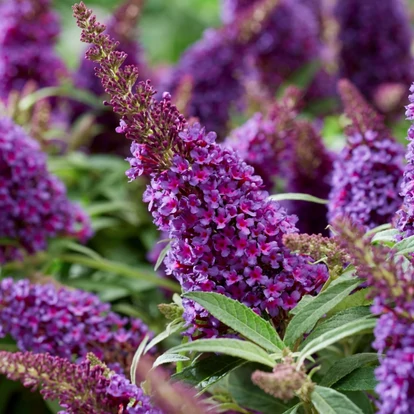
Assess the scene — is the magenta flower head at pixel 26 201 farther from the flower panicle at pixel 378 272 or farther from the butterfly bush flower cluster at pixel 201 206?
the flower panicle at pixel 378 272

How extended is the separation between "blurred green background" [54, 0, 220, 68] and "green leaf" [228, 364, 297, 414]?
2.92m

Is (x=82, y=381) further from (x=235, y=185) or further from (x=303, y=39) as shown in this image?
(x=303, y=39)

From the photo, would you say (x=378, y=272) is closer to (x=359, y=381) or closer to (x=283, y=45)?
(x=359, y=381)

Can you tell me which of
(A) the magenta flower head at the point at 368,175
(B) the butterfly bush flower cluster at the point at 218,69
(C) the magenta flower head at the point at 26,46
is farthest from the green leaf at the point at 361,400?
(C) the magenta flower head at the point at 26,46

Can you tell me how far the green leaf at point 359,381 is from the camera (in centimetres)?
77

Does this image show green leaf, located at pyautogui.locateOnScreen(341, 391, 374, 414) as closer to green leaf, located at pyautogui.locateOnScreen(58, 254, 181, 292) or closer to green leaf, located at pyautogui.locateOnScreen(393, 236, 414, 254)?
green leaf, located at pyautogui.locateOnScreen(393, 236, 414, 254)

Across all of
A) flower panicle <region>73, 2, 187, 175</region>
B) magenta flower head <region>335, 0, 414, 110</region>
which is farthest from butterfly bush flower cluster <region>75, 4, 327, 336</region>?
magenta flower head <region>335, 0, 414, 110</region>

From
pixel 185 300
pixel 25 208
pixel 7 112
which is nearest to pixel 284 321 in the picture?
pixel 185 300

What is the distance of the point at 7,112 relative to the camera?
5.90 ft

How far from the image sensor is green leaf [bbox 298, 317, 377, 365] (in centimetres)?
71

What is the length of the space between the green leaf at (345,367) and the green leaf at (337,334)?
0.07 metres

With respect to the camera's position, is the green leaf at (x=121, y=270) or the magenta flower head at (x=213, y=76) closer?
the green leaf at (x=121, y=270)

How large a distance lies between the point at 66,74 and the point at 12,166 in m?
0.77

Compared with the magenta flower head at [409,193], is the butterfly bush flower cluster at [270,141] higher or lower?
higher
